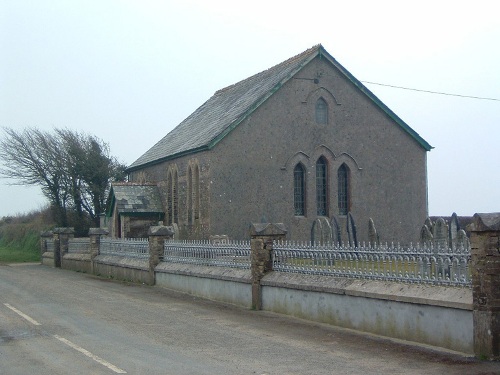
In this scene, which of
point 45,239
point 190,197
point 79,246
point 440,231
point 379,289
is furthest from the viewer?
point 45,239

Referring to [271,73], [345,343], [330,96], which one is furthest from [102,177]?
[345,343]

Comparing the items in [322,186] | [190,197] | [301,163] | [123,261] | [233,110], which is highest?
[233,110]

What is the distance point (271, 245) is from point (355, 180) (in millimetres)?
A: 16936

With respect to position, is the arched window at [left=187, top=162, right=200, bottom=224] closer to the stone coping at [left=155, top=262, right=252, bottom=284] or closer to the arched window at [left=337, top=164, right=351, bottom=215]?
the arched window at [left=337, top=164, right=351, bottom=215]

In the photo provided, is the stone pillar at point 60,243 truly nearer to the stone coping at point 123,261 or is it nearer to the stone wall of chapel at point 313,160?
the stone coping at point 123,261

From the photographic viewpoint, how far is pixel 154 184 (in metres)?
39.7

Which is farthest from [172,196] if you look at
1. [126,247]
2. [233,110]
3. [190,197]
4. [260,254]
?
[260,254]

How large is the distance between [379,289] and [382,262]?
0.53m

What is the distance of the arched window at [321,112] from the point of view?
111 ft

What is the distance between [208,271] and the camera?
2066 cm

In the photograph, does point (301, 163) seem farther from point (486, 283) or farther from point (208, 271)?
point (486, 283)

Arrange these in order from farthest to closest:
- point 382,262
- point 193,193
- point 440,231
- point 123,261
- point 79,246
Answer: point 79,246 < point 193,193 < point 123,261 < point 440,231 < point 382,262

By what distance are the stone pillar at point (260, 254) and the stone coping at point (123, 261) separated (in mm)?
8754

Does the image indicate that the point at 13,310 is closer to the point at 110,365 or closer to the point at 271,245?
the point at 271,245
